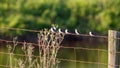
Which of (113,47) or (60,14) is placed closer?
(113,47)

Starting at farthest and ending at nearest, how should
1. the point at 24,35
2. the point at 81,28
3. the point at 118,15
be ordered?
the point at 118,15 → the point at 81,28 → the point at 24,35

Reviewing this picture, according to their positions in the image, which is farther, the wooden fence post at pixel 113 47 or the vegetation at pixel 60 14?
the vegetation at pixel 60 14

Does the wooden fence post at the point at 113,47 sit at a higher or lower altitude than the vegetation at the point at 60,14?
lower

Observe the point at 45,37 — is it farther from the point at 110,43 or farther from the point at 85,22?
the point at 85,22

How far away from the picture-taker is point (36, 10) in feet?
79.2

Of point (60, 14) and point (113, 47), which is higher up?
point (60, 14)

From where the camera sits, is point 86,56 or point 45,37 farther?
point 86,56

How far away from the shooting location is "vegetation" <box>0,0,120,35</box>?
23.7 m

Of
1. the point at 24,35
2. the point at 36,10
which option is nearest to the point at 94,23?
the point at 36,10

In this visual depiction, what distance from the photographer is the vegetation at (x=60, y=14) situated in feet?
77.8

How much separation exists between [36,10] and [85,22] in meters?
2.34

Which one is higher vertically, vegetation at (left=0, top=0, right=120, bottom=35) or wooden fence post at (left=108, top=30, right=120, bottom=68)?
vegetation at (left=0, top=0, right=120, bottom=35)

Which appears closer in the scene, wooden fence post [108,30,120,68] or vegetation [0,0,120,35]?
wooden fence post [108,30,120,68]

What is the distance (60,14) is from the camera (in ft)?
78.7
